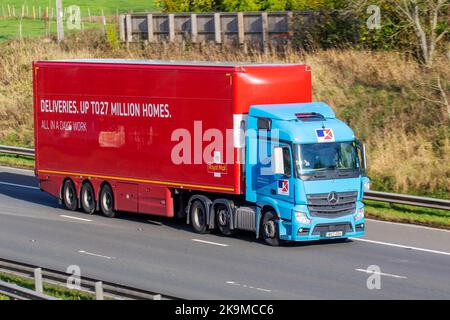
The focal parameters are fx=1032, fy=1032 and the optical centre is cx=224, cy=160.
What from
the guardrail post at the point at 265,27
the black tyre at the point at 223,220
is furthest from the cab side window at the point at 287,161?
the guardrail post at the point at 265,27

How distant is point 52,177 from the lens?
2761 cm

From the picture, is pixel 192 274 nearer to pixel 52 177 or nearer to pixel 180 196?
pixel 180 196

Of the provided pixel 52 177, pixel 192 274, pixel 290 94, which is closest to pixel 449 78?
pixel 290 94

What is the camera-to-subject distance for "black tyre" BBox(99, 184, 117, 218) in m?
26.0

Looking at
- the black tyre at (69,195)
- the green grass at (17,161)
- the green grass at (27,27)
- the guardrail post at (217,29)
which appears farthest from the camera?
the green grass at (27,27)

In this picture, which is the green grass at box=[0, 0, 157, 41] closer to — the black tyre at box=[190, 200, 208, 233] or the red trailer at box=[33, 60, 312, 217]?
the red trailer at box=[33, 60, 312, 217]

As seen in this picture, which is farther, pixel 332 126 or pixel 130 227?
pixel 130 227

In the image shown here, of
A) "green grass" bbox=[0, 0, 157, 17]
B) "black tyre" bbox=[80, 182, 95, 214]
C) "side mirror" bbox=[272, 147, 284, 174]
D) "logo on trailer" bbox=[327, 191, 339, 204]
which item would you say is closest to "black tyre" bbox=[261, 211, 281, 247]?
"side mirror" bbox=[272, 147, 284, 174]

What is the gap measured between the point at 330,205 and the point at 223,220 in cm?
275

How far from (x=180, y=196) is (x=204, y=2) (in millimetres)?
23794

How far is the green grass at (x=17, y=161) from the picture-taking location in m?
36.5

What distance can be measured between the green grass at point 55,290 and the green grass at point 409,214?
411 inches

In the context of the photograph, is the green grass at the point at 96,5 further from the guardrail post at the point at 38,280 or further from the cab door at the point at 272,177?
the guardrail post at the point at 38,280

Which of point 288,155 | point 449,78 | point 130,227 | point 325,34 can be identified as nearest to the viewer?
point 288,155
